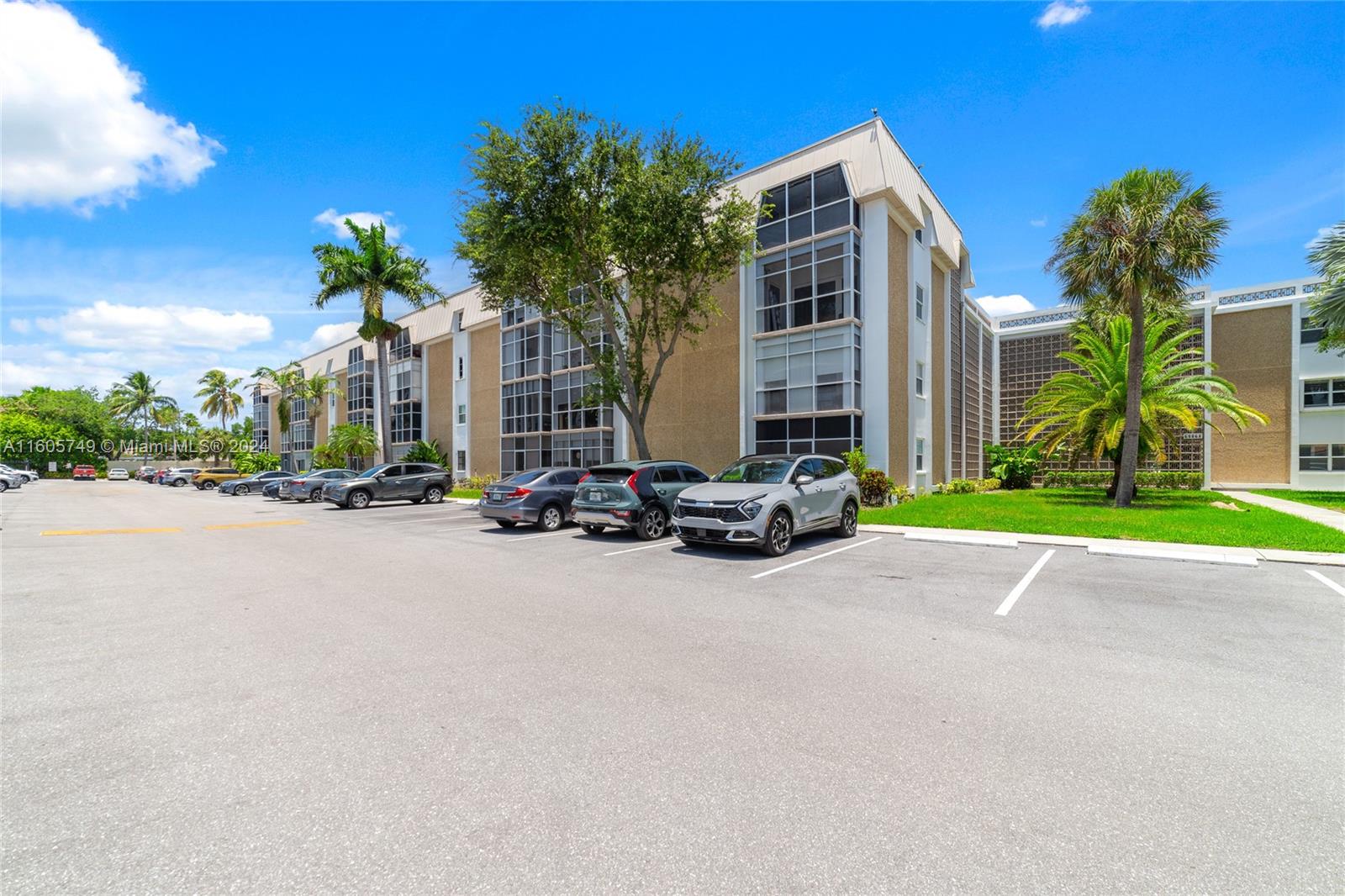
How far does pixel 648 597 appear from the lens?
7.46 metres

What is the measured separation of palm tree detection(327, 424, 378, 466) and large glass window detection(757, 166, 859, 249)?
34328 millimetres

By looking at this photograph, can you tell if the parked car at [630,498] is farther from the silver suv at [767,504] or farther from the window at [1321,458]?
the window at [1321,458]

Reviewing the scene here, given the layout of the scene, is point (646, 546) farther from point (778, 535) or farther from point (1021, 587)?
point (1021, 587)

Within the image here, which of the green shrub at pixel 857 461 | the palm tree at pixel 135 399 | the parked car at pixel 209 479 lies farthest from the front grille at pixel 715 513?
the palm tree at pixel 135 399

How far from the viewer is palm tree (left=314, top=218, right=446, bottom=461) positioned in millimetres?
31125

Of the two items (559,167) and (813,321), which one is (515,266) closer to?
(559,167)

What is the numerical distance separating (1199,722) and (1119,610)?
3.34 meters

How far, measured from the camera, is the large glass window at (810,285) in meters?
20.1

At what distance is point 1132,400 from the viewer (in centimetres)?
1775

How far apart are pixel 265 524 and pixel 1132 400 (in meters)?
25.8

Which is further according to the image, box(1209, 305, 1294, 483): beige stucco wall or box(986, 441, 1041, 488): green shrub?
box(986, 441, 1041, 488): green shrub

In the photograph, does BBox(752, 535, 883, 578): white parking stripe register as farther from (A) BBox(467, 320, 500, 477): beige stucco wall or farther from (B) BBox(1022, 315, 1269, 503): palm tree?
(A) BBox(467, 320, 500, 477): beige stucco wall

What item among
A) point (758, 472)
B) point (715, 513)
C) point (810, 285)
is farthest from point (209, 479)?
point (715, 513)

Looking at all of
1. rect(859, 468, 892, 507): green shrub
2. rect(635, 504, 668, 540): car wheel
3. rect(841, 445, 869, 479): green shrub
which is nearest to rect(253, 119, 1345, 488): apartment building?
rect(841, 445, 869, 479): green shrub
